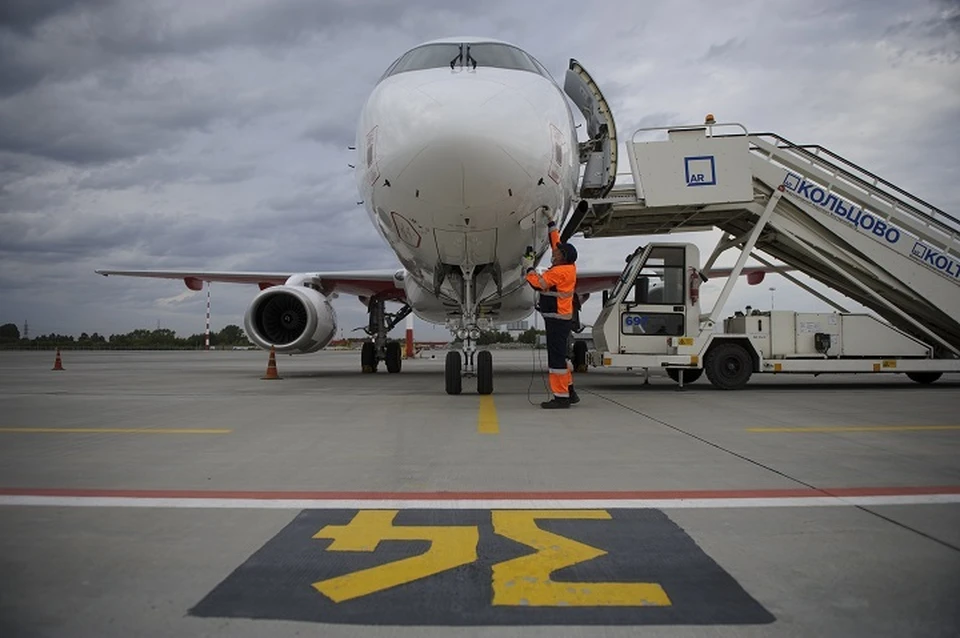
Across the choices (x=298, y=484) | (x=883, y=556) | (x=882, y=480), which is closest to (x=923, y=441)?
(x=882, y=480)

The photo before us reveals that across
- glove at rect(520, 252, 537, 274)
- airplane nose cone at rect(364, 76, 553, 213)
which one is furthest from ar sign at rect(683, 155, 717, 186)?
airplane nose cone at rect(364, 76, 553, 213)

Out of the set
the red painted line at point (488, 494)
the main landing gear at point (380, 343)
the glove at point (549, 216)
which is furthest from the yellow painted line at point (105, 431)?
the main landing gear at point (380, 343)

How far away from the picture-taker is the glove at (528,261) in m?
8.44

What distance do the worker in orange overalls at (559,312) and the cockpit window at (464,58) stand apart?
218 cm

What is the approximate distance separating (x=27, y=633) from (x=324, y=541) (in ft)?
3.28

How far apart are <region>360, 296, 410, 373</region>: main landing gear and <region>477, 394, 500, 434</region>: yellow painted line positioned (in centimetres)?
850

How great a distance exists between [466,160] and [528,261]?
2.53m

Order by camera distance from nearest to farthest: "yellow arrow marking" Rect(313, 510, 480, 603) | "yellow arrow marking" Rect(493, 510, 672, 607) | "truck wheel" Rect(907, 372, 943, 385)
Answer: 1. "yellow arrow marking" Rect(493, 510, 672, 607)
2. "yellow arrow marking" Rect(313, 510, 480, 603)
3. "truck wheel" Rect(907, 372, 943, 385)

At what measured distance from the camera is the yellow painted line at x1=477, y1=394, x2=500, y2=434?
18.4 ft

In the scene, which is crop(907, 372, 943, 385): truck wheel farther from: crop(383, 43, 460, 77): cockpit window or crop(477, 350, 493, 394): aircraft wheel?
crop(383, 43, 460, 77): cockpit window

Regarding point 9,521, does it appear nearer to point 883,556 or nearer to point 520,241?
point 883,556

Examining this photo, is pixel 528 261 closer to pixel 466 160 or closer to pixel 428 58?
pixel 466 160

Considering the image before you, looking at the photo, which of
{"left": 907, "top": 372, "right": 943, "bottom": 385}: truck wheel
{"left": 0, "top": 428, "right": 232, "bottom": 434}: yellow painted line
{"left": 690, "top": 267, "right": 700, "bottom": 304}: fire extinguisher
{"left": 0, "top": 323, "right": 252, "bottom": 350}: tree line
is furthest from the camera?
{"left": 0, "top": 323, "right": 252, "bottom": 350}: tree line

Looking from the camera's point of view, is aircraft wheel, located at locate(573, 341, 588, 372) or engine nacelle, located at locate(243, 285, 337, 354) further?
aircraft wheel, located at locate(573, 341, 588, 372)
